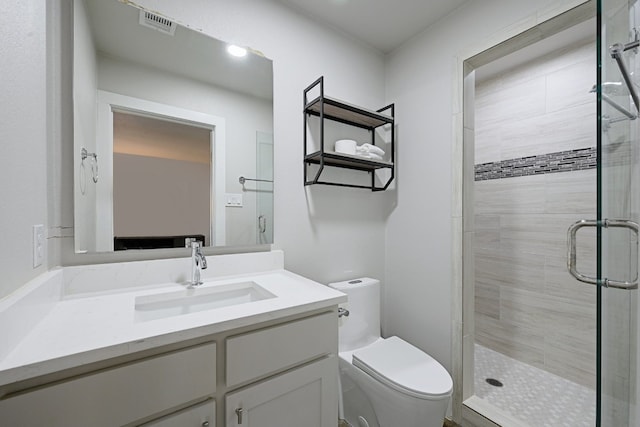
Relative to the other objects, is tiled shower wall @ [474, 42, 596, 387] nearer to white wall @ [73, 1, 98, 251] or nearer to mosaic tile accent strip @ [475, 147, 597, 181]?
mosaic tile accent strip @ [475, 147, 597, 181]

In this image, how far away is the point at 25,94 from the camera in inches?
30.4

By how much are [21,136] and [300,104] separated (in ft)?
3.93

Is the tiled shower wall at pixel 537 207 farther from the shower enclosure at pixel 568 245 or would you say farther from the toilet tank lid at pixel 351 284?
the toilet tank lid at pixel 351 284

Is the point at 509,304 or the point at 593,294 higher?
the point at 593,294

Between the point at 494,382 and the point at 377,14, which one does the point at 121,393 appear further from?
the point at 494,382

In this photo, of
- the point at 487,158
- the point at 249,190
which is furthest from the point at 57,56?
the point at 487,158

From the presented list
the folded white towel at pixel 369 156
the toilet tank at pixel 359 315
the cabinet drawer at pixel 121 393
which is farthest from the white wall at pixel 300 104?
the cabinet drawer at pixel 121 393

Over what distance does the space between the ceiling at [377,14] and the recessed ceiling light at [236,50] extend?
427 millimetres

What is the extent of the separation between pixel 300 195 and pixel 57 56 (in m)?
1.15

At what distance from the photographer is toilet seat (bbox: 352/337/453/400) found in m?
1.18

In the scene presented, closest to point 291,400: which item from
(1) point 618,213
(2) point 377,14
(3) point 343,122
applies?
(1) point 618,213

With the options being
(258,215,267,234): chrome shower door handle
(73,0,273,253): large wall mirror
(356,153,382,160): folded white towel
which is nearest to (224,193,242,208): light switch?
(73,0,273,253): large wall mirror

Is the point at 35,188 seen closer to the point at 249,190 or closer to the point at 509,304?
the point at 249,190

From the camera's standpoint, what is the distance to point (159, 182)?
1.21 meters
